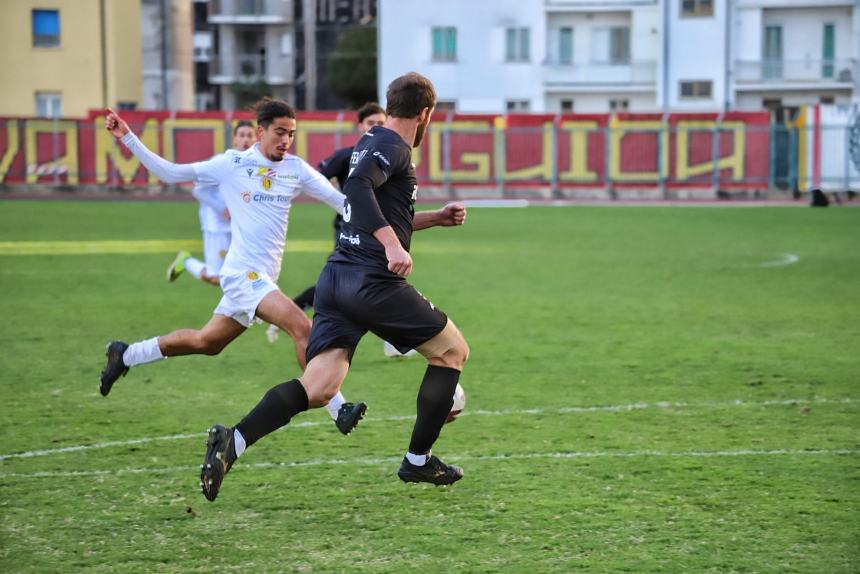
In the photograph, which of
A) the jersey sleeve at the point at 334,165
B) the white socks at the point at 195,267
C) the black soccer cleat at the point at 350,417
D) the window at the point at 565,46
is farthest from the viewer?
the window at the point at 565,46

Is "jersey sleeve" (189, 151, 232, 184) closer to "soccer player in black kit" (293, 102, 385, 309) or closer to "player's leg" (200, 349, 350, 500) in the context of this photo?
"soccer player in black kit" (293, 102, 385, 309)

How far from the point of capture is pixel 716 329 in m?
13.7

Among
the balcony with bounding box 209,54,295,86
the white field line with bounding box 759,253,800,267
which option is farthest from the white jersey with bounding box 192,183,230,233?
the balcony with bounding box 209,54,295,86

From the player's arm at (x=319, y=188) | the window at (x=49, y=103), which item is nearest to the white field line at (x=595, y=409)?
the player's arm at (x=319, y=188)

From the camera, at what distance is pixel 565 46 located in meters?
64.0

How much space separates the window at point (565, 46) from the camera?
6394 cm

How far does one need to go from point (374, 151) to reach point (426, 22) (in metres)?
57.5

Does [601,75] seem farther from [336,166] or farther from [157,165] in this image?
[157,165]

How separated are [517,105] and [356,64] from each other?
13.5 meters

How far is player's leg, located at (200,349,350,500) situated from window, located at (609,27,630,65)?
58.8 meters

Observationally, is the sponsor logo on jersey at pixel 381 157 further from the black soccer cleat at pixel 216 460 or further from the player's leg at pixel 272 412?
the black soccer cleat at pixel 216 460

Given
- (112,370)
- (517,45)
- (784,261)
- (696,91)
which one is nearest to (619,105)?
(696,91)

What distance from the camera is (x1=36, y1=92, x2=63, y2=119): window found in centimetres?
5675

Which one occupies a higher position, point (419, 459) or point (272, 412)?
point (272, 412)
